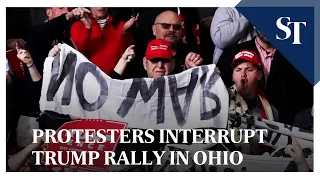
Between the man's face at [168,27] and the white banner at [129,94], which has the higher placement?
the man's face at [168,27]

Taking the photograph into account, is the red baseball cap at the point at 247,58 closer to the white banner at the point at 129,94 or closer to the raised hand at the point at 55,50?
the white banner at the point at 129,94

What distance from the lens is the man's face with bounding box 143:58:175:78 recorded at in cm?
535

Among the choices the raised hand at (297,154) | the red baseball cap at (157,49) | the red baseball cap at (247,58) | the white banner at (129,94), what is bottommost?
the raised hand at (297,154)

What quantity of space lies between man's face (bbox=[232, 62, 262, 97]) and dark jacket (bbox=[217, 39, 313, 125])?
43 millimetres

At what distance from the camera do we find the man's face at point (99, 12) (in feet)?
→ 17.5

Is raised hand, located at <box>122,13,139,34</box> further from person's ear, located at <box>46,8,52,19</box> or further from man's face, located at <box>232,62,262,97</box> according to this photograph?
man's face, located at <box>232,62,262,97</box>

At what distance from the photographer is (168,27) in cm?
534

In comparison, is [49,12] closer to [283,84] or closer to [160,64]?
[160,64]

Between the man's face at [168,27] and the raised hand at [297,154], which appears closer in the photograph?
the man's face at [168,27]

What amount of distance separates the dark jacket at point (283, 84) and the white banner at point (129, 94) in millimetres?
114

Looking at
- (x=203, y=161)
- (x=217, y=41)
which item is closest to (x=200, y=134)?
(x=203, y=161)

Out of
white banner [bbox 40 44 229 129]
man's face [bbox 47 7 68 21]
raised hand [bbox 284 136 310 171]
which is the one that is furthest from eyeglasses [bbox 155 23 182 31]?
raised hand [bbox 284 136 310 171]

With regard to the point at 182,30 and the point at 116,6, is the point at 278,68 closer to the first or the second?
the point at 182,30

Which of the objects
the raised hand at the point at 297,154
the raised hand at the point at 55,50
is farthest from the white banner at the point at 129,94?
the raised hand at the point at 297,154
